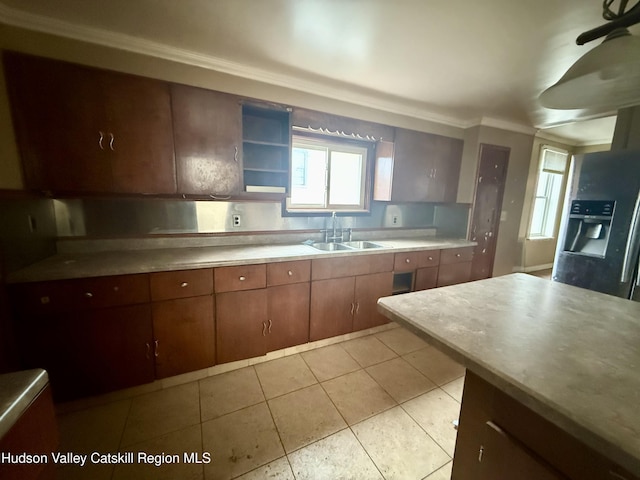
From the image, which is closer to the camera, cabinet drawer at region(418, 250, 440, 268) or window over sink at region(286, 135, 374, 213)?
window over sink at region(286, 135, 374, 213)

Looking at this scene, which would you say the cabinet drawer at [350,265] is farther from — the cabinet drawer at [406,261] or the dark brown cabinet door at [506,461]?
the dark brown cabinet door at [506,461]

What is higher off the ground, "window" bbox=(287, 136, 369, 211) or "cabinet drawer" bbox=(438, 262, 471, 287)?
"window" bbox=(287, 136, 369, 211)

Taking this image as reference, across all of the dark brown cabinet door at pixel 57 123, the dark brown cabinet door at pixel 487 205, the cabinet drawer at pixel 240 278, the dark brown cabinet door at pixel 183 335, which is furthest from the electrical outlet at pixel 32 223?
the dark brown cabinet door at pixel 487 205

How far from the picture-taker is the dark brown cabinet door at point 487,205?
10.6 ft

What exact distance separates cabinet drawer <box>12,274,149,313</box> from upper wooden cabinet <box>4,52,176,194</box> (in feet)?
2.09

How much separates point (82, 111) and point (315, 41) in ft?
5.21

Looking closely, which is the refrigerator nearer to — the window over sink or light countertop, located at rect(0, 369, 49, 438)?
the window over sink

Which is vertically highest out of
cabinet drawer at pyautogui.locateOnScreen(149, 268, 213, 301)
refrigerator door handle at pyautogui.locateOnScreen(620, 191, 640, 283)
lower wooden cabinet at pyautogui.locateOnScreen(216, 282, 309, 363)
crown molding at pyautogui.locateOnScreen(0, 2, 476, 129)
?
crown molding at pyautogui.locateOnScreen(0, 2, 476, 129)

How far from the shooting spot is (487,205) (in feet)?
11.1

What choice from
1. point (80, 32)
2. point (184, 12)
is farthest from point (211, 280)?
point (80, 32)

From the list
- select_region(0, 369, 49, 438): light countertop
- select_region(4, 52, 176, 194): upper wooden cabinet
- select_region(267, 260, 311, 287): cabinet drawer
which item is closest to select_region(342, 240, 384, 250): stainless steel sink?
select_region(267, 260, 311, 287): cabinet drawer

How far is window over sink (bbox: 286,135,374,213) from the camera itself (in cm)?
265

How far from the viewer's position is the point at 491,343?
0.84 metres

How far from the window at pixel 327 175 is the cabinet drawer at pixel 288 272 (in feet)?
2.45
